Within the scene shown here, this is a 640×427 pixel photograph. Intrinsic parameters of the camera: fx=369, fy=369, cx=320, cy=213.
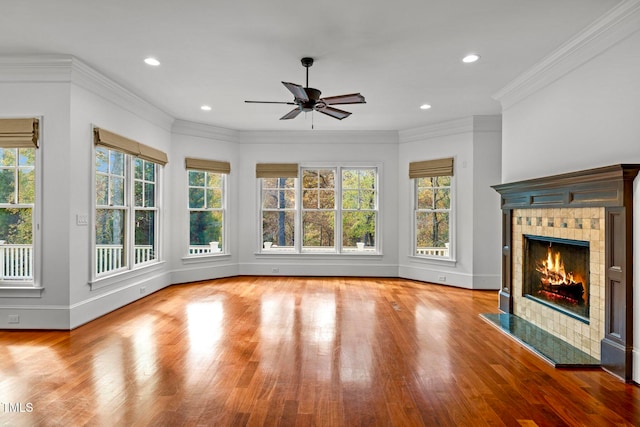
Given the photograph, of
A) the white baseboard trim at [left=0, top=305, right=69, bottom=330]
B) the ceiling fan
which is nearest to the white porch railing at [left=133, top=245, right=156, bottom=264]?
the white baseboard trim at [left=0, top=305, right=69, bottom=330]

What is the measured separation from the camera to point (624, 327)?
296cm

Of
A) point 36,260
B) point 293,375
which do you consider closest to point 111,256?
point 36,260

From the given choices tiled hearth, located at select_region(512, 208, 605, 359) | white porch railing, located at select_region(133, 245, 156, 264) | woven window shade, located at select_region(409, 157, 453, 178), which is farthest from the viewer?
woven window shade, located at select_region(409, 157, 453, 178)

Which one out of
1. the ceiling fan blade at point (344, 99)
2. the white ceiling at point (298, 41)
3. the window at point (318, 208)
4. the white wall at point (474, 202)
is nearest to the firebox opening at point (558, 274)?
the white wall at point (474, 202)

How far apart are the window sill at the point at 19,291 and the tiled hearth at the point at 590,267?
18.4ft

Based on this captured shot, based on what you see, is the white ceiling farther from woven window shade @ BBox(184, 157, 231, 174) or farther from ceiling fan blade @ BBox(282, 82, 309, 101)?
woven window shade @ BBox(184, 157, 231, 174)

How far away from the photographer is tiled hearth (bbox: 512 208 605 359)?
10.7 feet

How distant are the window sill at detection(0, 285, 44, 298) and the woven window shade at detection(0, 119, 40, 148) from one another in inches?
62.0

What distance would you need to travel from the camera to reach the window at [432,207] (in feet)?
22.6

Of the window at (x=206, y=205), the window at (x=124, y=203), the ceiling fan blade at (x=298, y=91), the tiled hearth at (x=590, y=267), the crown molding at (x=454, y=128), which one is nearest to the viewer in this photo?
the tiled hearth at (x=590, y=267)

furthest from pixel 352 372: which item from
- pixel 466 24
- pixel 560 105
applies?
pixel 560 105

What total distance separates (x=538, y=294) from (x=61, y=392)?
4807 millimetres

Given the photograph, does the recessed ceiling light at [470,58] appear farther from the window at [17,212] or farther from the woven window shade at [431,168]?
the window at [17,212]

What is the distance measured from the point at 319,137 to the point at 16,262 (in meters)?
5.27
